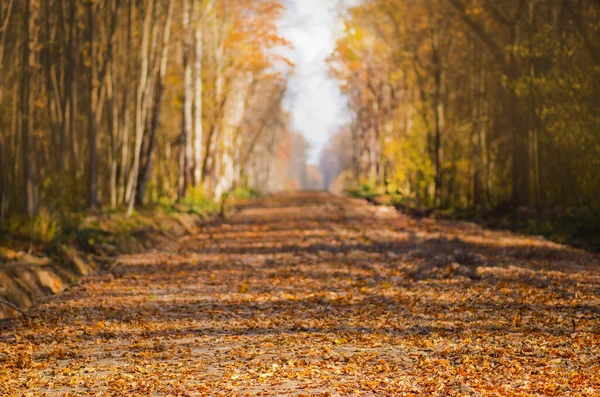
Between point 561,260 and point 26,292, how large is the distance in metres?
9.16

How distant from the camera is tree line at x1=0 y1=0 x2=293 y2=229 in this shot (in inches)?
719

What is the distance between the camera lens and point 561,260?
545 inches

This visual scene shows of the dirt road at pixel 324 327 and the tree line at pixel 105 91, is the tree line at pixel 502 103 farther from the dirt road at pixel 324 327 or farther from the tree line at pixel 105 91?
the tree line at pixel 105 91

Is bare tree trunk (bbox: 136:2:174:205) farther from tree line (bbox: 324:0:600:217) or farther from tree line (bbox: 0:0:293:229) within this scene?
tree line (bbox: 324:0:600:217)

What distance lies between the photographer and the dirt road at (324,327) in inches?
251

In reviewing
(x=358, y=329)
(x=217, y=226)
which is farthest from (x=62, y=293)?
(x=217, y=226)

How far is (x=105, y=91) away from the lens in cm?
2483

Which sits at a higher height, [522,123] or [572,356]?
[522,123]

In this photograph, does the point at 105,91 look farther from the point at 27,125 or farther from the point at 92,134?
the point at 27,125

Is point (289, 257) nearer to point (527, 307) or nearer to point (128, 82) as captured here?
point (527, 307)

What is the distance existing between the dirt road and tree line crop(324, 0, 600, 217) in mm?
3506

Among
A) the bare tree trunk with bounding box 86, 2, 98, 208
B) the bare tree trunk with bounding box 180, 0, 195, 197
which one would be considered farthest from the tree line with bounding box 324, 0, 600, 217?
the bare tree trunk with bounding box 86, 2, 98, 208

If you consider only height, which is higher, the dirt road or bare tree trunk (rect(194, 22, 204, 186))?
bare tree trunk (rect(194, 22, 204, 186))

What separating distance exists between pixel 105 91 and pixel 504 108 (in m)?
13.6
